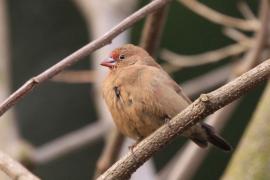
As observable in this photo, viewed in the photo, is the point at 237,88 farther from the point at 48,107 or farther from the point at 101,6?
the point at 48,107

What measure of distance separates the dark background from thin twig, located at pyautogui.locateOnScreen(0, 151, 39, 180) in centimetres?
550

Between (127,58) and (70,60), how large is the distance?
1.42 metres

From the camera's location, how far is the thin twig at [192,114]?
3.61 m

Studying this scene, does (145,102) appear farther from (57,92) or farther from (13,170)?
(57,92)

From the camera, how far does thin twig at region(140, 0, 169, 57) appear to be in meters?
4.87

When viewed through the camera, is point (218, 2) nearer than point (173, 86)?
No

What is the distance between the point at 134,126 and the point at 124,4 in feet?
6.59

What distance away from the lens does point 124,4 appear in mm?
6418

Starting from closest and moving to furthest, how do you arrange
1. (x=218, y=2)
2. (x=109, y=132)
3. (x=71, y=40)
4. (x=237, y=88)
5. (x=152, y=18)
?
1. (x=237, y=88)
2. (x=152, y=18)
3. (x=109, y=132)
4. (x=218, y=2)
5. (x=71, y=40)

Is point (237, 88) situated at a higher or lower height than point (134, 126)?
higher

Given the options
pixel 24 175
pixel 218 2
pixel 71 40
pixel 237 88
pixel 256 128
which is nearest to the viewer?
pixel 237 88

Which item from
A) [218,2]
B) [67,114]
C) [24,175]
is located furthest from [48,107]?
[24,175]

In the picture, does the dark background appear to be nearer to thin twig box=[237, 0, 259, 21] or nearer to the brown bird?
thin twig box=[237, 0, 259, 21]

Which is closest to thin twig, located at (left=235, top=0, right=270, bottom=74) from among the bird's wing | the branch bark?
the branch bark
